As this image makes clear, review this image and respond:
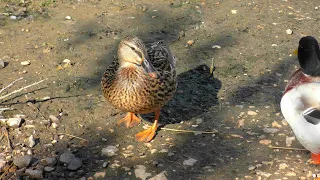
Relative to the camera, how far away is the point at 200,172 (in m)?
4.02

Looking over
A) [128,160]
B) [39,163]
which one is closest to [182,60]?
[128,160]

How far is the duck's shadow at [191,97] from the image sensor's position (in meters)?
4.79

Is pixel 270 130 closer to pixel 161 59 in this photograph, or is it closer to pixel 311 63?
pixel 311 63

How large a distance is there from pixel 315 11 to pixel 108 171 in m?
4.12

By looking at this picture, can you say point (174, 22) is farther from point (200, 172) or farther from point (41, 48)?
point (200, 172)

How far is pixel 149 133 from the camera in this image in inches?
175

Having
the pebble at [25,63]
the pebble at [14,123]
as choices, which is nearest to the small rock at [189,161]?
the pebble at [14,123]

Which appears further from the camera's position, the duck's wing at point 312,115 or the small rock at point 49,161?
the small rock at point 49,161

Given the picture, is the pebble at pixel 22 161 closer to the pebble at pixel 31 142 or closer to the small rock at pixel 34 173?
the small rock at pixel 34 173

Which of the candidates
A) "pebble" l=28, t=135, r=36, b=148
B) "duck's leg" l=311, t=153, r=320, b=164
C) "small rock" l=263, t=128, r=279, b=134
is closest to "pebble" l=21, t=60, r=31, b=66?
"pebble" l=28, t=135, r=36, b=148

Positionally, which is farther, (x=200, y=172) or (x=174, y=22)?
(x=174, y=22)

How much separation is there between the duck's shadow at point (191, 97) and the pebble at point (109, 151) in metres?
0.61

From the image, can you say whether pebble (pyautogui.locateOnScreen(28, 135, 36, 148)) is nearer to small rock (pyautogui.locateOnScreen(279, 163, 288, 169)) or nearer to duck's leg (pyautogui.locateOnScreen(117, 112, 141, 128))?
duck's leg (pyautogui.locateOnScreen(117, 112, 141, 128))

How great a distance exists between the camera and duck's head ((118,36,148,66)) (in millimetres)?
4215
